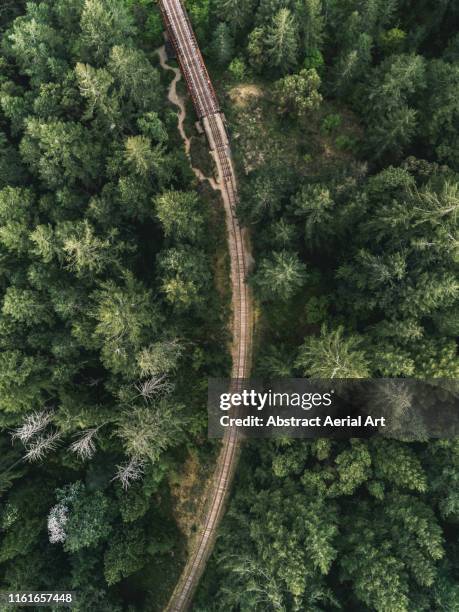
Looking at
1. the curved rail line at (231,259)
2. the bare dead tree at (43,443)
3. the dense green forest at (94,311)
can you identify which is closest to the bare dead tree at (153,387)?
the dense green forest at (94,311)

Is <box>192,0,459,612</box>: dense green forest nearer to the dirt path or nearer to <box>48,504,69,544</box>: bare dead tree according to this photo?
the dirt path

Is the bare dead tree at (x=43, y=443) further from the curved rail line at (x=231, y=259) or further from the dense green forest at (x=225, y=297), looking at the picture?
the curved rail line at (x=231, y=259)

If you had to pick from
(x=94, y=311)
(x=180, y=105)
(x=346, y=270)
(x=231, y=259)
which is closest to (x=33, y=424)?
(x=94, y=311)

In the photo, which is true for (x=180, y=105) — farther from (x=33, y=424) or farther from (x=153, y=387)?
(x=33, y=424)

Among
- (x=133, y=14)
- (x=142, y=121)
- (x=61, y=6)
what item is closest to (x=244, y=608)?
(x=142, y=121)

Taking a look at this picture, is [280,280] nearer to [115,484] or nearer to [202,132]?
[202,132]
